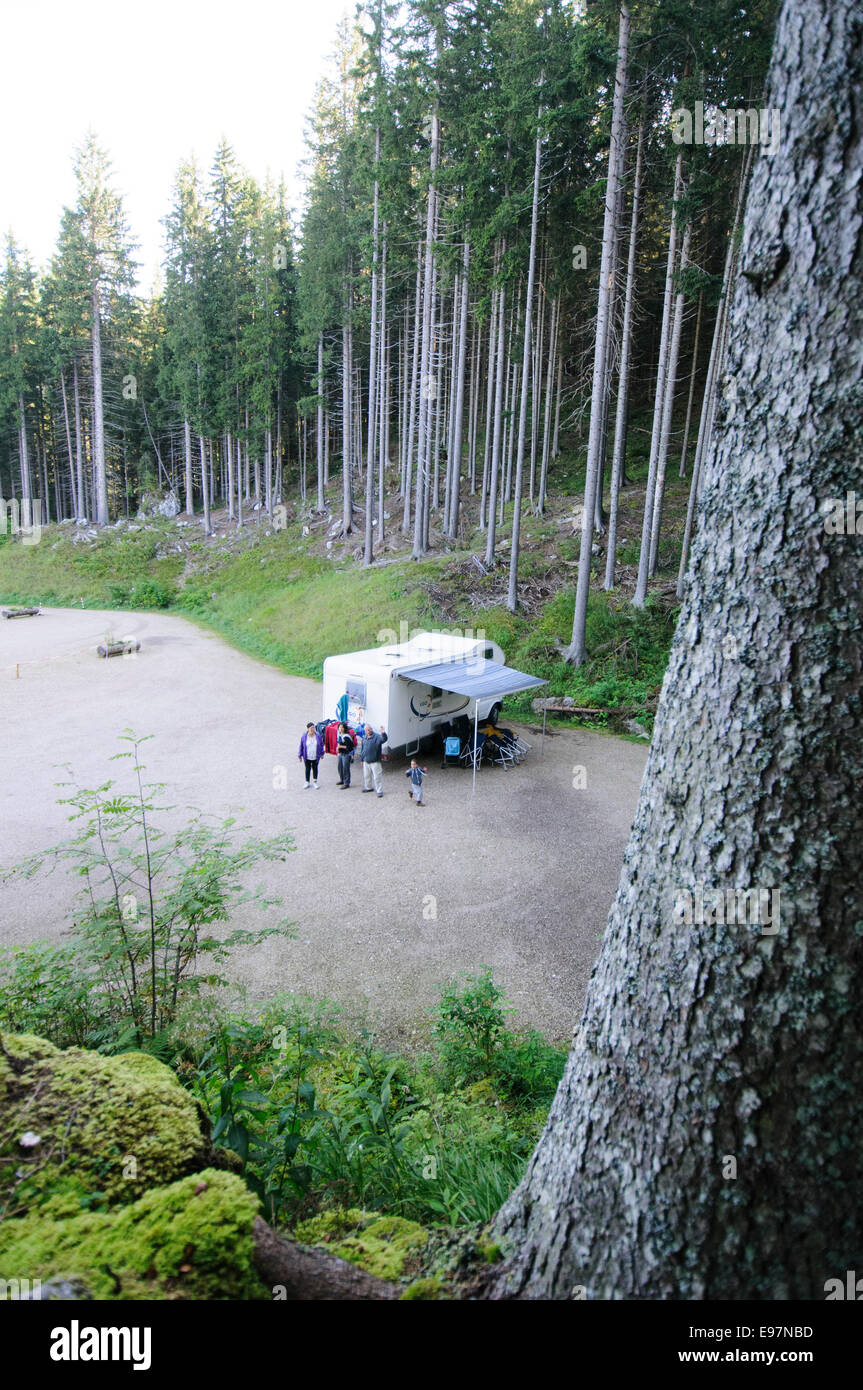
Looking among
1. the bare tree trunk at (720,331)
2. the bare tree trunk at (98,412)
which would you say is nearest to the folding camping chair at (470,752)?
the bare tree trunk at (720,331)

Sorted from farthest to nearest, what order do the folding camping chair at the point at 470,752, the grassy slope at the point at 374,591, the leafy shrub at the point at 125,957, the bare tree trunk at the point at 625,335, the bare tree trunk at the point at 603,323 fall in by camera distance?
the grassy slope at the point at 374,591 → the bare tree trunk at the point at 625,335 → the bare tree trunk at the point at 603,323 → the folding camping chair at the point at 470,752 → the leafy shrub at the point at 125,957

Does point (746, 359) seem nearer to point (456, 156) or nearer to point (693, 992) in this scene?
point (693, 992)

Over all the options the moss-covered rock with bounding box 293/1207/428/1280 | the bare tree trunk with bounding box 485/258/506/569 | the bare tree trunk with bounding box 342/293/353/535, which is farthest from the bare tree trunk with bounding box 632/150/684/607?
the moss-covered rock with bounding box 293/1207/428/1280

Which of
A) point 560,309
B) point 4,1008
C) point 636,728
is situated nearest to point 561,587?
point 636,728

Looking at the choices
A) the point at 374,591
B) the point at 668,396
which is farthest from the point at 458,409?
the point at 668,396

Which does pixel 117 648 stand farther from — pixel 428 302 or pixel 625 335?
pixel 625 335

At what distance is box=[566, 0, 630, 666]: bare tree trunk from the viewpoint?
45.9ft

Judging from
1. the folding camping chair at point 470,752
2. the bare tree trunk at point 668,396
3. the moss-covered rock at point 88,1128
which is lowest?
the folding camping chair at point 470,752

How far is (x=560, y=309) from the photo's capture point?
30.2 m

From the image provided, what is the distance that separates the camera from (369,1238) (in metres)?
2.12

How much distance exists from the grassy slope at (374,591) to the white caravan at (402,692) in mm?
3038

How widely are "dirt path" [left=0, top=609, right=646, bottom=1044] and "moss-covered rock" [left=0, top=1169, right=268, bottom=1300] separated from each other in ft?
14.0

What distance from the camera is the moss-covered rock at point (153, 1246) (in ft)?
5.16

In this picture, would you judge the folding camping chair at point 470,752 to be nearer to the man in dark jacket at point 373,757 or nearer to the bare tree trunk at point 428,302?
the man in dark jacket at point 373,757
